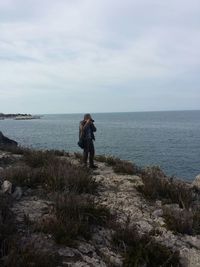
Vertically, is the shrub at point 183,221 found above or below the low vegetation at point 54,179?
below

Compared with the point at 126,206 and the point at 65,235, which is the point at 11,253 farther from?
the point at 126,206

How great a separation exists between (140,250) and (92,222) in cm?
121

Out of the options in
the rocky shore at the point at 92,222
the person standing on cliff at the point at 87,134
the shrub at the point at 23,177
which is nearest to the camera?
the rocky shore at the point at 92,222

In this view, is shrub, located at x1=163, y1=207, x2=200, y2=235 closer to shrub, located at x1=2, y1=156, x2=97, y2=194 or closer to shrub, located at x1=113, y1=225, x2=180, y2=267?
shrub, located at x1=113, y1=225, x2=180, y2=267

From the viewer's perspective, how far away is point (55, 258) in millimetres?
5438

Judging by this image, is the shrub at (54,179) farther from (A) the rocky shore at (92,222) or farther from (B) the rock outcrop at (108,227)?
(B) the rock outcrop at (108,227)

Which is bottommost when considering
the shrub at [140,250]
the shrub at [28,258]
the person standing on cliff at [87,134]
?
the shrub at [140,250]

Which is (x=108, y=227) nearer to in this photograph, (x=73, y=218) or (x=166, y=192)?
(x=73, y=218)

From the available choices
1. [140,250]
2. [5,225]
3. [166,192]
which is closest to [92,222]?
[140,250]

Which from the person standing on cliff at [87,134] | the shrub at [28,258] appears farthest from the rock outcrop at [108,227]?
the person standing on cliff at [87,134]

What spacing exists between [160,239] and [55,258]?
197 centimetres

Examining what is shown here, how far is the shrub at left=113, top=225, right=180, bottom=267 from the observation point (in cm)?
572

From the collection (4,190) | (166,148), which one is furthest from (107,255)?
(166,148)

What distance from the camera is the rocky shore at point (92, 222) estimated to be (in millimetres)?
5648
